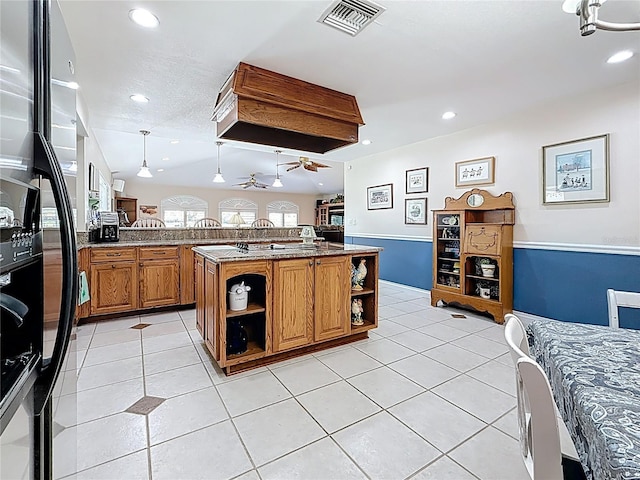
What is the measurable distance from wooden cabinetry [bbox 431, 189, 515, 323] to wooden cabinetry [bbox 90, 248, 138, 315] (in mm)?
3762

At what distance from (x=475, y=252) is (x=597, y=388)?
3.10 meters

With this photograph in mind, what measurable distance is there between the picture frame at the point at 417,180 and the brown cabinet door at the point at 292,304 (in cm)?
286

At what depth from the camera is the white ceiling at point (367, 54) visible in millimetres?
1879

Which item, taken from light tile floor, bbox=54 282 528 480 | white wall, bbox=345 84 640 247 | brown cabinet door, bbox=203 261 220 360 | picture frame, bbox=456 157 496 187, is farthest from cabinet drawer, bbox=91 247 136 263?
picture frame, bbox=456 157 496 187

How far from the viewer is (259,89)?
254 cm

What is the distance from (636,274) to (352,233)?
4144mm

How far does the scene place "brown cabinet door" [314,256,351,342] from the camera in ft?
8.89

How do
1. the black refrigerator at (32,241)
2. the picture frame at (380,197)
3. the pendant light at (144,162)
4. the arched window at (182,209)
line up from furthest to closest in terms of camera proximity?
the arched window at (182,209) → the picture frame at (380,197) → the pendant light at (144,162) → the black refrigerator at (32,241)

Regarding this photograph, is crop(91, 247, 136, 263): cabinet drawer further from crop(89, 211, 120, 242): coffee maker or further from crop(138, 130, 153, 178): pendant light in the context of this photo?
crop(138, 130, 153, 178): pendant light

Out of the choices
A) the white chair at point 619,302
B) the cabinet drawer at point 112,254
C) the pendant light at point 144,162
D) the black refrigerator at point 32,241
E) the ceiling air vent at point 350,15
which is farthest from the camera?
the pendant light at point 144,162

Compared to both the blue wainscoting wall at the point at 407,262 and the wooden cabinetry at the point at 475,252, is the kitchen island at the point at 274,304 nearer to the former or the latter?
the wooden cabinetry at the point at 475,252

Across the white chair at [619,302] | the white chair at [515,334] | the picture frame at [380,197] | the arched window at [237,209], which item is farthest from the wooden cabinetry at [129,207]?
the white chair at [619,302]

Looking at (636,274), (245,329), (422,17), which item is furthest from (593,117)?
(245,329)

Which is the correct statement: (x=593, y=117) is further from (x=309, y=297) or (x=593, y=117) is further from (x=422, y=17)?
(x=309, y=297)
